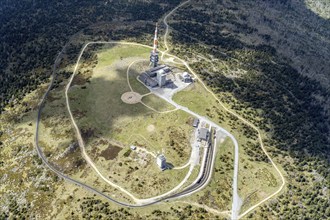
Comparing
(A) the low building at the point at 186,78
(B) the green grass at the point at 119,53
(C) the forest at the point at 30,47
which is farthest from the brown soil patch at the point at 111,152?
(B) the green grass at the point at 119,53

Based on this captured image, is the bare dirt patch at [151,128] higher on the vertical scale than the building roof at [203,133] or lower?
lower

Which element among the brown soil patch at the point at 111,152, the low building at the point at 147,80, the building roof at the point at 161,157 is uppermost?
the low building at the point at 147,80

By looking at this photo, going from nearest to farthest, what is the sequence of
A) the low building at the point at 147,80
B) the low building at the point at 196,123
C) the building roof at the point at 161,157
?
1. the building roof at the point at 161,157
2. the low building at the point at 196,123
3. the low building at the point at 147,80

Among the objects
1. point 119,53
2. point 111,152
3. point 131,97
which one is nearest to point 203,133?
point 111,152

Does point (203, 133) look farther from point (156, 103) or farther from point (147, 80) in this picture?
point (147, 80)

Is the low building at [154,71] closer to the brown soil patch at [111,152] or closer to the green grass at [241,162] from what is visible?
the green grass at [241,162]

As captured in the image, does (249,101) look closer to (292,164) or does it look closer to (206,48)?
(292,164)

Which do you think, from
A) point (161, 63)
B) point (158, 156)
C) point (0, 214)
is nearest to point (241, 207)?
point (158, 156)

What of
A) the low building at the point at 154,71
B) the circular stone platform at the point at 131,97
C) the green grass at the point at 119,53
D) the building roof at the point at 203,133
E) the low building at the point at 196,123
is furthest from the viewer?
the green grass at the point at 119,53

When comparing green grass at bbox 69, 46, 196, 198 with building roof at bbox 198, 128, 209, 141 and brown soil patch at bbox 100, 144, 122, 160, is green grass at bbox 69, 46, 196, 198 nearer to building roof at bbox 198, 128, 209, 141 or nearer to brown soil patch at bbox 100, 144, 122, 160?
brown soil patch at bbox 100, 144, 122, 160

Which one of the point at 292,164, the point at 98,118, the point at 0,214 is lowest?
the point at 0,214
